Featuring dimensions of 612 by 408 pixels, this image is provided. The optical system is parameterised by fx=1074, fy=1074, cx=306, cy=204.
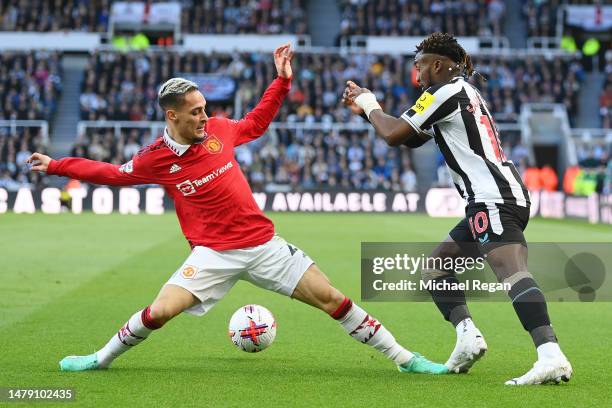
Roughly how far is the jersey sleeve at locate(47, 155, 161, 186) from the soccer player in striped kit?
1505 mm

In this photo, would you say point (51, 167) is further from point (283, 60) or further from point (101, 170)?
point (283, 60)

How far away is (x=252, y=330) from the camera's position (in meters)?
7.66

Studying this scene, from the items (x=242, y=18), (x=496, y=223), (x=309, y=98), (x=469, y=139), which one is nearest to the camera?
(x=496, y=223)

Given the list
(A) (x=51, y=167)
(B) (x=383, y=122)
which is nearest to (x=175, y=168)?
(A) (x=51, y=167)

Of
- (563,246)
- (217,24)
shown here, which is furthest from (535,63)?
(563,246)

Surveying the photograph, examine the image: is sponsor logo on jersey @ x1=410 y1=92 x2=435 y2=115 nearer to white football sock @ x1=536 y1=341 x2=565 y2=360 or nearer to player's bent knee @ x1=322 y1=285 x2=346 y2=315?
player's bent knee @ x1=322 y1=285 x2=346 y2=315

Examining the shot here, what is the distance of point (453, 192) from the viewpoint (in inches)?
1369

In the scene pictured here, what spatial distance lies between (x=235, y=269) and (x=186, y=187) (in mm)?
637

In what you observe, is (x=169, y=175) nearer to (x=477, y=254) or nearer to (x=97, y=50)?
(x=477, y=254)

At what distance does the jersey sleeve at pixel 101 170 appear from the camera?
707 centimetres

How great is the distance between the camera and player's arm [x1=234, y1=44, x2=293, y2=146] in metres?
7.46

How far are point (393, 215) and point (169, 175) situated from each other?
2701 cm

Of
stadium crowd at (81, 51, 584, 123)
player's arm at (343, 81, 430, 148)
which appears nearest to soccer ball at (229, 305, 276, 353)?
player's arm at (343, 81, 430, 148)

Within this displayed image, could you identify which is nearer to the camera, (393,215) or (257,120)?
(257,120)
